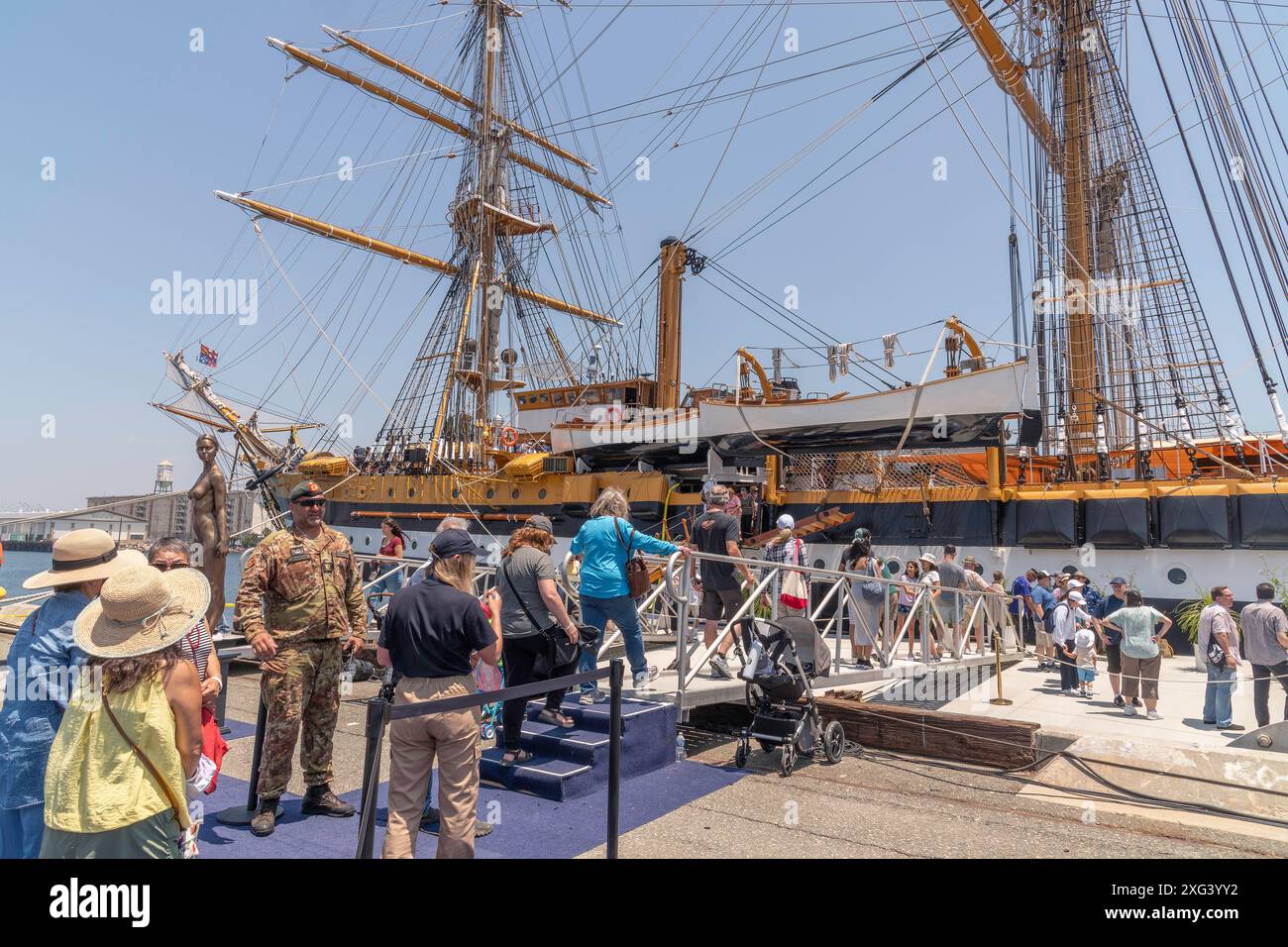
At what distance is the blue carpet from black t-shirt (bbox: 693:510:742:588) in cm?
195

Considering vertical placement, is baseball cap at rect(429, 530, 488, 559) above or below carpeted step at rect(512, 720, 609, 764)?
above

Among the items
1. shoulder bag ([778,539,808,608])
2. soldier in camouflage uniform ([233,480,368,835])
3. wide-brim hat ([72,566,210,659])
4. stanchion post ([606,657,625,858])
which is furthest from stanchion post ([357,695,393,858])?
shoulder bag ([778,539,808,608])

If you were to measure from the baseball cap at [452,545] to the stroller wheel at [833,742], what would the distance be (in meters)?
3.58

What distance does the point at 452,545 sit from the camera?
341 centimetres

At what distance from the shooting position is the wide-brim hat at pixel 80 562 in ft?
8.82

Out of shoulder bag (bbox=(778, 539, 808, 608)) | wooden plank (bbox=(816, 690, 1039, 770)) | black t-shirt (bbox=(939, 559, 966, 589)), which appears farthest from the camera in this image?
black t-shirt (bbox=(939, 559, 966, 589))

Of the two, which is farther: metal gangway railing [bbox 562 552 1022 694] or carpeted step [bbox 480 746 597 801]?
metal gangway railing [bbox 562 552 1022 694]

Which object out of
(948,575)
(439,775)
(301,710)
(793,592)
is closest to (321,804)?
(301,710)

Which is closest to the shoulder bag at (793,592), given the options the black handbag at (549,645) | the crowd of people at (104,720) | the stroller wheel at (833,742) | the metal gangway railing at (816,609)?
the metal gangway railing at (816,609)

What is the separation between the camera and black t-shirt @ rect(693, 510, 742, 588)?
264 inches

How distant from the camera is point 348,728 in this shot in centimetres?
650

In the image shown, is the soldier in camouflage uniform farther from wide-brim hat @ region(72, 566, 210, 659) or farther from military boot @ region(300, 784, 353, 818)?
wide-brim hat @ region(72, 566, 210, 659)
